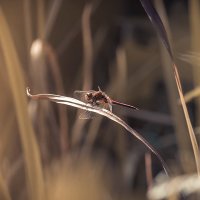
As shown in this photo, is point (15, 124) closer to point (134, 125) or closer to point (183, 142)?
point (183, 142)

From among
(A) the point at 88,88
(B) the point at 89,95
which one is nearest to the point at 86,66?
(A) the point at 88,88

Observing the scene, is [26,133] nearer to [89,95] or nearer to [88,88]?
[89,95]

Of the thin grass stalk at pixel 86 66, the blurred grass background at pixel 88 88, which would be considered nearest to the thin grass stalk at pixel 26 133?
the blurred grass background at pixel 88 88

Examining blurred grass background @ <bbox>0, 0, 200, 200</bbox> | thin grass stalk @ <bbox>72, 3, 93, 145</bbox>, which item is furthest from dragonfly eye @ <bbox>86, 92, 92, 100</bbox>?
thin grass stalk @ <bbox>72, 3, 93, 145</bbox>

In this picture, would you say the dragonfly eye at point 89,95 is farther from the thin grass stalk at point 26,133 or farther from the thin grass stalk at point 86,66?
the thin grass stalk at point 86,66

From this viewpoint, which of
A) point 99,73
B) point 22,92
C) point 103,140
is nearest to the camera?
Result: point 22,92

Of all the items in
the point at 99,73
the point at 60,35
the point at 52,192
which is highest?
the point at 60,35

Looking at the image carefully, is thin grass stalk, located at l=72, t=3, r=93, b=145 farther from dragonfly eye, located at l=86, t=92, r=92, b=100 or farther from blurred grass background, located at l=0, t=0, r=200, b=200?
dragonfly eye, located at l=86, t=92, r=92, b=100

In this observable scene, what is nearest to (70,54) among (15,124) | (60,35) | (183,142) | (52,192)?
(60,35)

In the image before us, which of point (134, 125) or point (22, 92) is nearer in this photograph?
point (22, 92)
